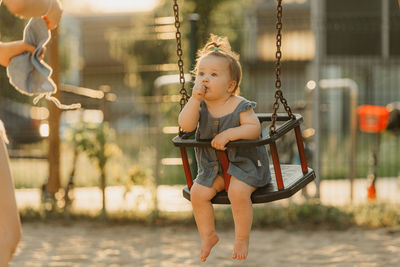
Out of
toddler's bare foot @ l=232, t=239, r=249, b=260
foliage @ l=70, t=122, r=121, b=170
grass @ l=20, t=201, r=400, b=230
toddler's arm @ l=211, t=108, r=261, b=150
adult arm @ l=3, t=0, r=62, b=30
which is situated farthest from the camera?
foliage @ l=70, t=122, r=121, b=170

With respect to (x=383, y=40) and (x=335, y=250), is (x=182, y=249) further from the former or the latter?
(x=383, y=40)

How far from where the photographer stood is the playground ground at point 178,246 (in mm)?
5266

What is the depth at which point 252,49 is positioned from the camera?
68.0ft

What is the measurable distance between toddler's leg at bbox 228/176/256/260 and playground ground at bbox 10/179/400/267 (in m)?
2.19

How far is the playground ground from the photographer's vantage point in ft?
17.3

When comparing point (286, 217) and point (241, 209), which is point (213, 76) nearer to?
point (241, 209)

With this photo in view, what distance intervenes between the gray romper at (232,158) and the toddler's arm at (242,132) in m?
0.04

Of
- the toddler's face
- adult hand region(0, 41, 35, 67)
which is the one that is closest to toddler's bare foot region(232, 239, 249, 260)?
the toddler's face

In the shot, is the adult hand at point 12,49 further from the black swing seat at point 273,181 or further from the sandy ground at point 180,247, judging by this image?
the sandy ground at point 180,247

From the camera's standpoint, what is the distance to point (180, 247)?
19.1 feet

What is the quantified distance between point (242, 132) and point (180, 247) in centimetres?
308

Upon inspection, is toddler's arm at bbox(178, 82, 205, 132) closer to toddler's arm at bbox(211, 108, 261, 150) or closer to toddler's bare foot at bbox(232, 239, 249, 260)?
toddler's arm at bbox(211, 108, 261, 150)

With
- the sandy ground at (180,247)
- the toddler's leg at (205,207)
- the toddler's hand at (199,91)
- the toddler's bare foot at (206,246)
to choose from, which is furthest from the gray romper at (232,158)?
the sandy ground at (180,247)

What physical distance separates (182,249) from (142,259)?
502 mm
